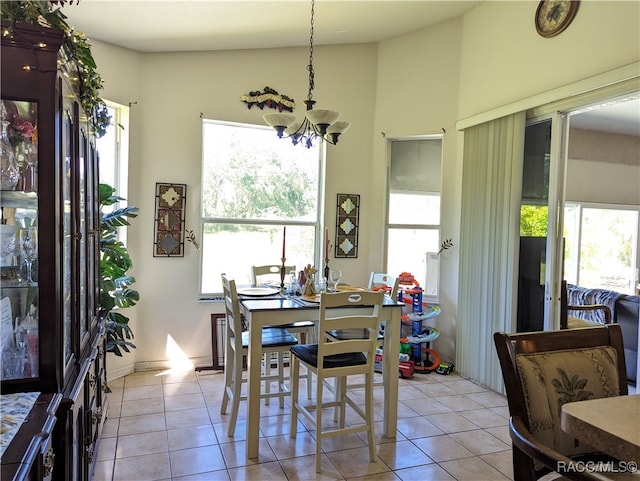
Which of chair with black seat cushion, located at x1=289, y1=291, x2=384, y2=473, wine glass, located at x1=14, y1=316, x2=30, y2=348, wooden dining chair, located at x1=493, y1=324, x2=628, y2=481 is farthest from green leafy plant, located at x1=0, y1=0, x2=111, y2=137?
wooden dining chair, located at x1=493, y1=324, x2=628, y2=481

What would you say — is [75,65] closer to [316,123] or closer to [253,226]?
[316,123]

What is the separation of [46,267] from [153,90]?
302 cm

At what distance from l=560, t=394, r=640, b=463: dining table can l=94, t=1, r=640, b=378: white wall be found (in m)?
2.86

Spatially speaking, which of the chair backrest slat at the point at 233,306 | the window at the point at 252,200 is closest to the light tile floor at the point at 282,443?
the chair backrest slat at the point at 233,306

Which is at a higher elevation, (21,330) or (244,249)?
(244,249)

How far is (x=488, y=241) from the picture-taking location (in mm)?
3865

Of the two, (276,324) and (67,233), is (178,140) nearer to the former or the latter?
(276,324)

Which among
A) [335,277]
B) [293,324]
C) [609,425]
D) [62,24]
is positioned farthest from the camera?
[293,324]

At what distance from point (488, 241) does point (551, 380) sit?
2481mm

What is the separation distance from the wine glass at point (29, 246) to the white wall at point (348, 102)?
8.29ft

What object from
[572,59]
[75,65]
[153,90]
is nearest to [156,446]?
[75,65]

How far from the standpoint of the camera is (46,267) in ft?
4.94

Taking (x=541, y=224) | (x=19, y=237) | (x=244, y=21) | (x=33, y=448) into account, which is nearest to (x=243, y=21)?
(x=244, y=21)

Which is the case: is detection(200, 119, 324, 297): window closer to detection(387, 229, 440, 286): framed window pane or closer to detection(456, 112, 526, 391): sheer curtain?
detection(387, 229, 440, 286): framed window pane
